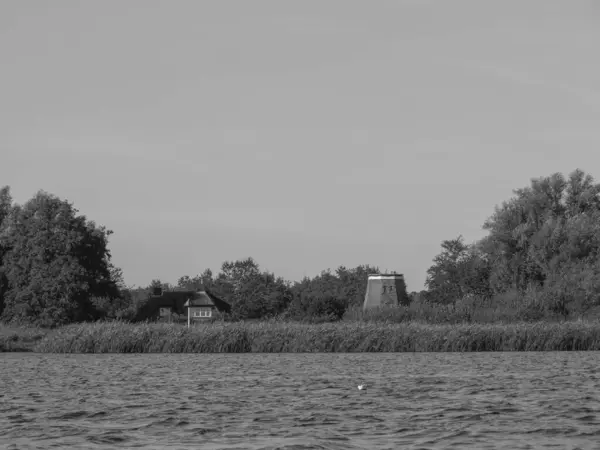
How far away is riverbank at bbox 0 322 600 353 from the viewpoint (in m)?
52.4

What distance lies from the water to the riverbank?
8.71 meters

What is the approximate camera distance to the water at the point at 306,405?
19438 millimetres

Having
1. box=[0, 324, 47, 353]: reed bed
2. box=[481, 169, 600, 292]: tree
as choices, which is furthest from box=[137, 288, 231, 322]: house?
box=[0, 324, 47, 353]: reed bed

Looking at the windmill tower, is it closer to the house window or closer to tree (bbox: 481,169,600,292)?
tree (bbox: 481,169,600,292)

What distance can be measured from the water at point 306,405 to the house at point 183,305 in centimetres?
7809

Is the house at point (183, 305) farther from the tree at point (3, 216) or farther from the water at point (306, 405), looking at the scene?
the water at point (306, 405)

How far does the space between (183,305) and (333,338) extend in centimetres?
7382

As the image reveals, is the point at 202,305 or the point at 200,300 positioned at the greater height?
the point at 200,300

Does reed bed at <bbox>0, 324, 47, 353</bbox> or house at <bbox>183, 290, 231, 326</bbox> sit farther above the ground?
house at <bbox>183, 290, 231, 326</bbox>

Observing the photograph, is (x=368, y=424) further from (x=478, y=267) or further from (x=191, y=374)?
(x=478, y=267)

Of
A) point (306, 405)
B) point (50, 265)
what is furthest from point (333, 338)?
point (50, 265)

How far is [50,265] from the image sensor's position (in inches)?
3221

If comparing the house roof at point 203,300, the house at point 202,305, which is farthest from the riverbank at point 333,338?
the house roof at point 203,300

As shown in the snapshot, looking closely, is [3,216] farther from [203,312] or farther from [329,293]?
[203,312]
